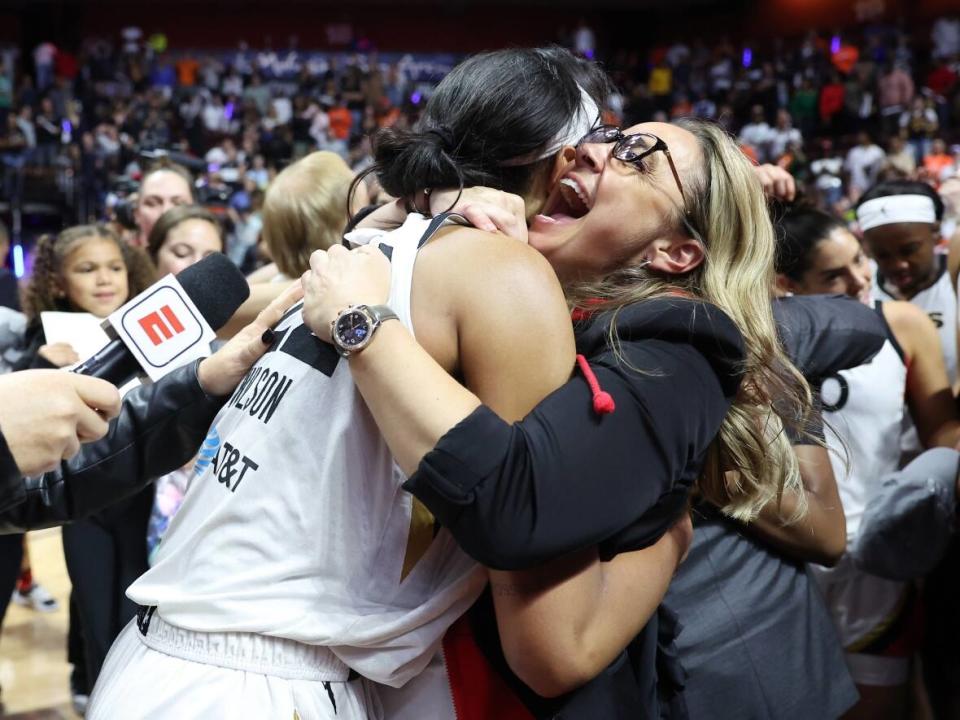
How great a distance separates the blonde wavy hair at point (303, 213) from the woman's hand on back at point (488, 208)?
170 centimetres

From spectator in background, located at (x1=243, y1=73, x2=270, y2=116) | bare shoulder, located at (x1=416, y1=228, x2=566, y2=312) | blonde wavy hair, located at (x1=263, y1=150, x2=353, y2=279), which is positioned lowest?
spectator in background, located at (x1=243, y1=73, x2=270, y2=116)

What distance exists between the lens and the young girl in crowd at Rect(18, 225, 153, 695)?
10.5 feet

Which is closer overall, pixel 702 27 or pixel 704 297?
pixel 704 297

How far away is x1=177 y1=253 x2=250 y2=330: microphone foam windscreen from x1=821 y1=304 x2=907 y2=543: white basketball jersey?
1602mm

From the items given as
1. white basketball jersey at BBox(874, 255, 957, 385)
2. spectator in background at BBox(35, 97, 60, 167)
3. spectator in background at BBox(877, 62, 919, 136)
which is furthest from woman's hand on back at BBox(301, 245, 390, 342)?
spectator in background at BBox(877, 62, 919, 136)

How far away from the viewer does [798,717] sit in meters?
1.76

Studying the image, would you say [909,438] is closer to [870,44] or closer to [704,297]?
[704,297]

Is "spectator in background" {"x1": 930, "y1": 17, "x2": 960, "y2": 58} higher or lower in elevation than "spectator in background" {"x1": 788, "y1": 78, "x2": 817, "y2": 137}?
higher

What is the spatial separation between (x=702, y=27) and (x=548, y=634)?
71.9 feet

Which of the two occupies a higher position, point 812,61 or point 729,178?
point 729,178

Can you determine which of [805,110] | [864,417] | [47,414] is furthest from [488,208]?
[805,110]

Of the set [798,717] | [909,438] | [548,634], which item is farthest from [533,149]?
[909,438]

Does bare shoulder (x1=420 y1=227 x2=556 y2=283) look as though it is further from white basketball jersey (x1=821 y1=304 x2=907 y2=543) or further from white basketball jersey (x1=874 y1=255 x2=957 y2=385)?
white basketball jersey (x1=874 y1=255 x2=957 y2=385)

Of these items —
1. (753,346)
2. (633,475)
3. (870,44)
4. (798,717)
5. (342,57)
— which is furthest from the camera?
(342,57)
